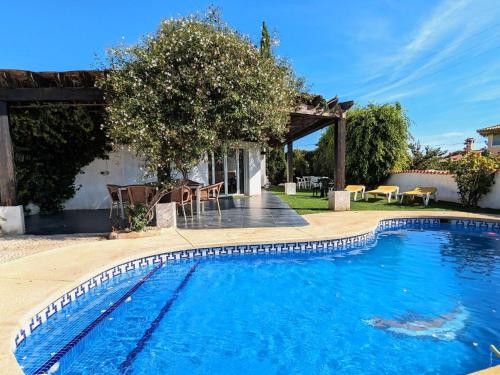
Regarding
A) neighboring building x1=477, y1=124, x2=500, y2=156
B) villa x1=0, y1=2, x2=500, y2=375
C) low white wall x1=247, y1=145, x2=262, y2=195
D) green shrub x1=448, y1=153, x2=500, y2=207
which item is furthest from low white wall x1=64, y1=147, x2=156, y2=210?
neighboring building x1=477, y1=124, x2=500, y2=156

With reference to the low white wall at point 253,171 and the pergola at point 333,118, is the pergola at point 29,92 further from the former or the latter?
the low white wall at point 253,171

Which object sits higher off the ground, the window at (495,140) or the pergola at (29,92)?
the window at (495,140)

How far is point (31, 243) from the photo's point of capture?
6848 millimetres

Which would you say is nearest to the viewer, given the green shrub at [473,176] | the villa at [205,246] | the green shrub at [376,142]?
the villa at [205,246]

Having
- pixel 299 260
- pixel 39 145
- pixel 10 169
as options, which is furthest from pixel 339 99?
pixel 39 145

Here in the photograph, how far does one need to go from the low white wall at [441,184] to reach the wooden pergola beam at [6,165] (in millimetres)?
16065

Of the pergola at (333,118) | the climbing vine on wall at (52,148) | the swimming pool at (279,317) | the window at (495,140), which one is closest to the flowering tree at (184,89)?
the swimming pool at (279,317)

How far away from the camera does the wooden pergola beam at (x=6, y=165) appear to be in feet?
25.0

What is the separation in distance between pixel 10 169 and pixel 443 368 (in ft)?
32.0

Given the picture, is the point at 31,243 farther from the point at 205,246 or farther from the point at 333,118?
the point at 333,118

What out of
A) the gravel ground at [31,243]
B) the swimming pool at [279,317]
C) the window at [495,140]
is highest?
the window at [495,140]

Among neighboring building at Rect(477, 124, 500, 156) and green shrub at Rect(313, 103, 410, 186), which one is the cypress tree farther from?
neighboring building at Rect(477, 124, 500, 156)

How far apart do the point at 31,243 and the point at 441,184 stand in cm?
1599

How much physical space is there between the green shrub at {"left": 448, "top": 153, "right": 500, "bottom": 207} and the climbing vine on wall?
567 inches
